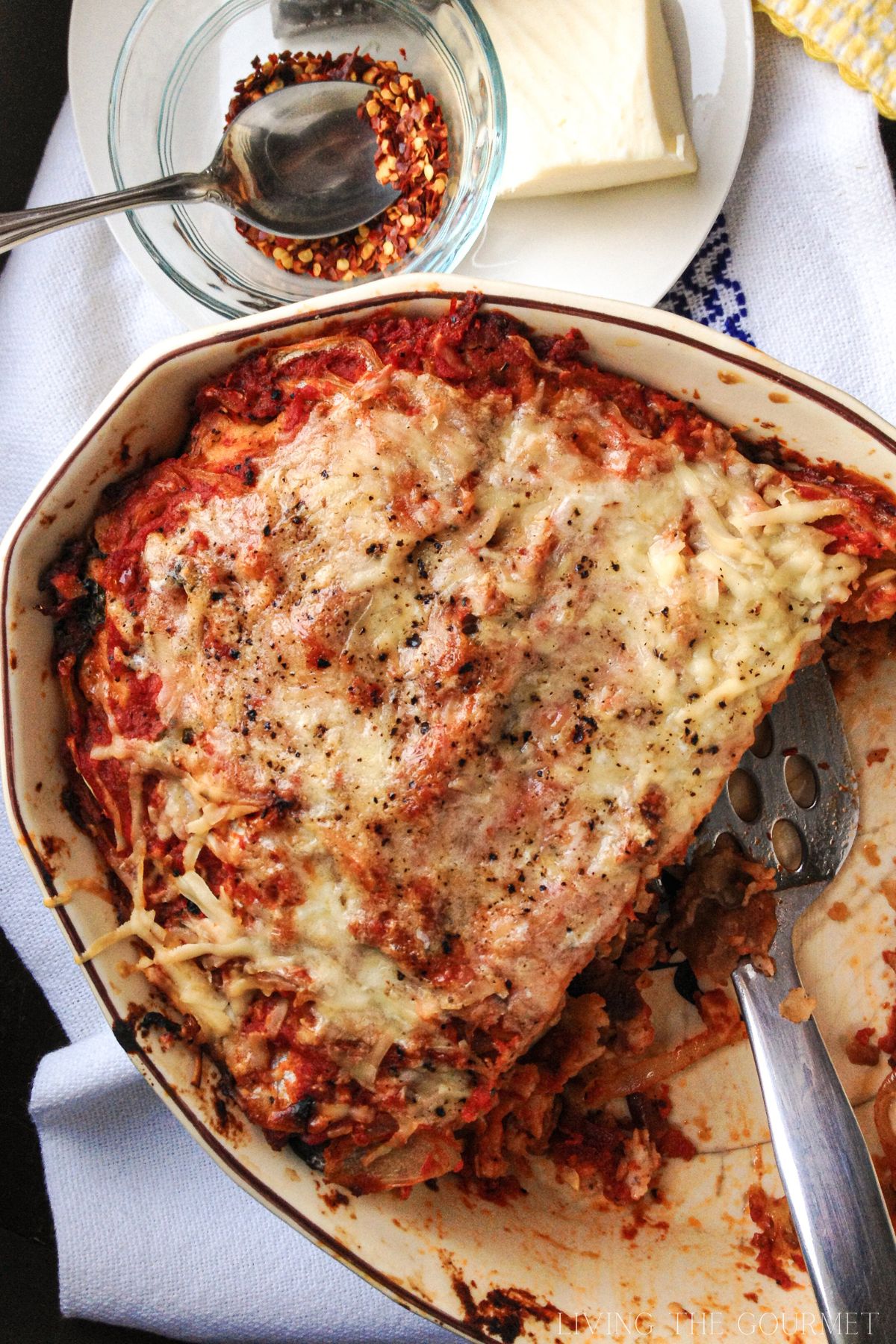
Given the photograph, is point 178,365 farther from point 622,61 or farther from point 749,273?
point 749,273

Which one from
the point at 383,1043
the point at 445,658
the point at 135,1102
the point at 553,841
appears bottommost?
the point at 135,1102

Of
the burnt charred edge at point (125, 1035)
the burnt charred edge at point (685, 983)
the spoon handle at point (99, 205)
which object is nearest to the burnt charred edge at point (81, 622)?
the burnt charred edge at point (125, 1035)

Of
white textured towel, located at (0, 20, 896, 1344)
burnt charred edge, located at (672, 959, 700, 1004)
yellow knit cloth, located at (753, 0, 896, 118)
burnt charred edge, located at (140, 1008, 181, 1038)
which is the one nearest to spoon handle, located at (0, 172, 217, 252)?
white textured towel, located at (0, 20, 896, 1344)

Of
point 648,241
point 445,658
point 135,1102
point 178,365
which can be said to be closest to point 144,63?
point 178,365

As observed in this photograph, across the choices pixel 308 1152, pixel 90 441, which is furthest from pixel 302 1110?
pixel 90 441

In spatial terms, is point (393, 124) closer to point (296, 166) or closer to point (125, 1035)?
point (296, 166)

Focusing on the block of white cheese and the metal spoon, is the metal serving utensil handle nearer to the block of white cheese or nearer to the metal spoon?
the block of white cheese

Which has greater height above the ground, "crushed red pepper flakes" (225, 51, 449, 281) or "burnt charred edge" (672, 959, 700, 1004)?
"crushed red pepper flakes" (225, 51, 449, 281)

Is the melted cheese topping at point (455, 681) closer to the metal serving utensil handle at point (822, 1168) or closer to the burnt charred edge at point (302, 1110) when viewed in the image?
the burnt charred edge at point (302, 1110)
